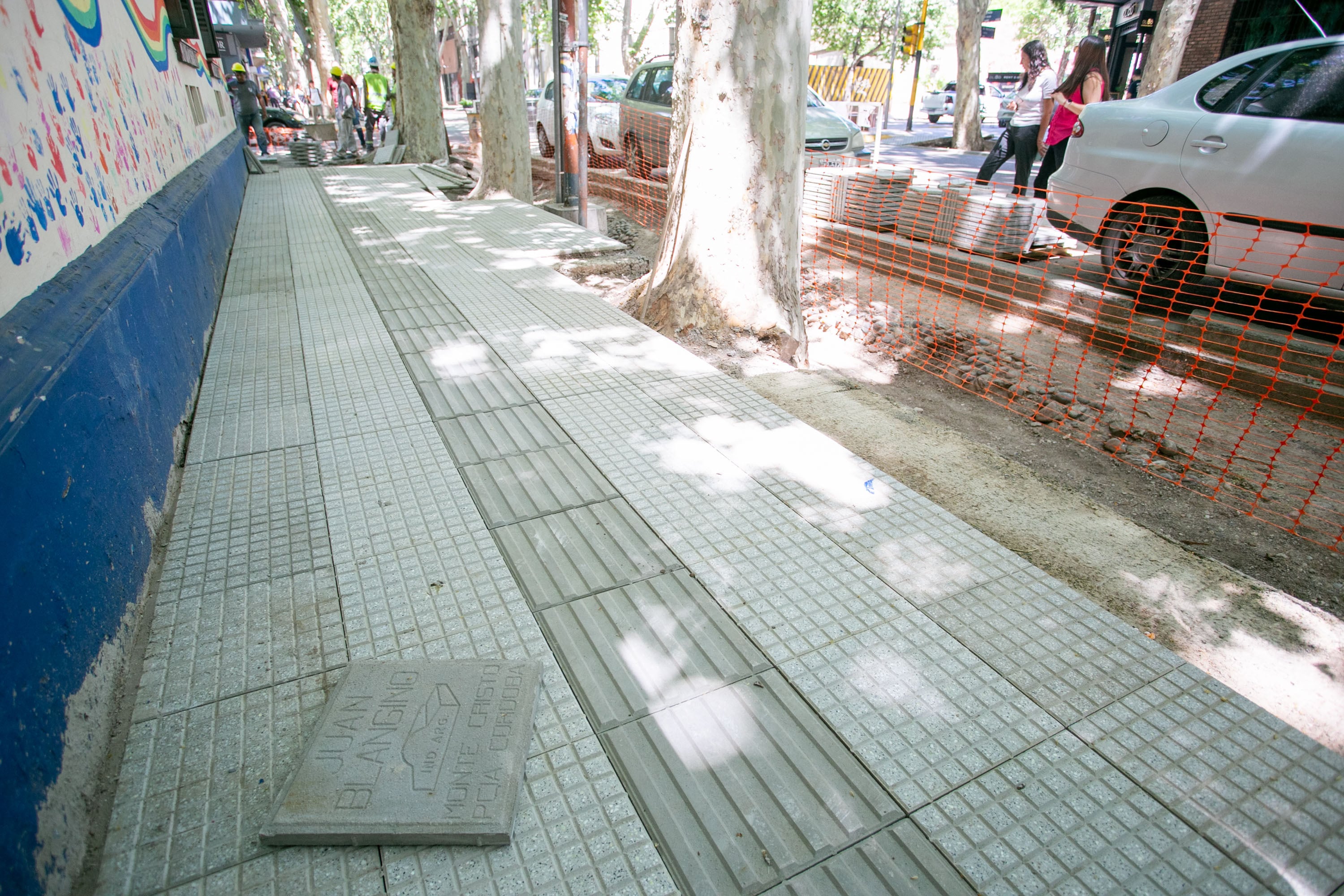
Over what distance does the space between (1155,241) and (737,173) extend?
3598 millimetres

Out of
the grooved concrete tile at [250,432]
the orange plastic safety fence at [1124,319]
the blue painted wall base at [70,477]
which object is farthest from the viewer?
the orange plastic safety fence at [1124,319]

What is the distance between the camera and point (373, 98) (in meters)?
19.2

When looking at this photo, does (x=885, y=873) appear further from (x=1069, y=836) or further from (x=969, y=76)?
(x=969, y=76)

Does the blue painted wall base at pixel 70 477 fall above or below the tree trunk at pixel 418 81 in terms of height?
below

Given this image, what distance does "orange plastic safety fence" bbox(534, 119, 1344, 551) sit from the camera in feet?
14.0

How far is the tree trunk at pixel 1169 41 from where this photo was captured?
362 inches

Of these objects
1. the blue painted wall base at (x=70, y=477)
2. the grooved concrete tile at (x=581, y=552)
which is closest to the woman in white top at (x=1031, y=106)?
the grooved concrete tile at (x=581, y=552)

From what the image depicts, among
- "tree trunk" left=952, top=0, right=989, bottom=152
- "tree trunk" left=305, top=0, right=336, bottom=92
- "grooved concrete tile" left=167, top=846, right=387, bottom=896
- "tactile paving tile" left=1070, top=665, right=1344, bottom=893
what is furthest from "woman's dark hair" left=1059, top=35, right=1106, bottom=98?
"tree trunk" left=305, top=0, right=336, bottom=92

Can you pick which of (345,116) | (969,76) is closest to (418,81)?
(345,116)

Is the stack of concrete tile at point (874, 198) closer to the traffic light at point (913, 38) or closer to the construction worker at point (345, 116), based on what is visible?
the construction worker at point (345, 116)

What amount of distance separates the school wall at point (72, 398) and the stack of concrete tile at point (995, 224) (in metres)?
6.37

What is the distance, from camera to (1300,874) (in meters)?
1.71

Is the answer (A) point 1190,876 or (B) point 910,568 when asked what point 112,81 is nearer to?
(B) point 910,568

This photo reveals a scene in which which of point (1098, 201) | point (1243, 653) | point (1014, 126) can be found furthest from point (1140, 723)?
point (1014, 126)
